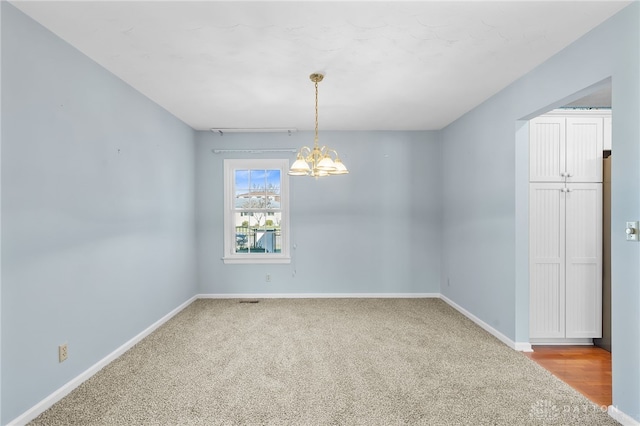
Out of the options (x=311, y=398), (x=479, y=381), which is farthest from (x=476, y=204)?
(x=311, y=398)

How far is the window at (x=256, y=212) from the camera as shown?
5027 mm

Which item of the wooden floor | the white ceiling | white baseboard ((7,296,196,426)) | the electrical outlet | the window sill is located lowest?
the wooden floor

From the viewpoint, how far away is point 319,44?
7.82 feet

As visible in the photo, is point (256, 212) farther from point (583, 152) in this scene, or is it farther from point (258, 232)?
point (583, 152)

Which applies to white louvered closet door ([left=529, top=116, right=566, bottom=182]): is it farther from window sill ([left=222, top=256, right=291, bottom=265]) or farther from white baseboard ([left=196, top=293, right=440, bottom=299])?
window sill ([left=222, top=256, right=291, bottom=265])

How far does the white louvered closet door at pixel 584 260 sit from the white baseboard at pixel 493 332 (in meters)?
0.55

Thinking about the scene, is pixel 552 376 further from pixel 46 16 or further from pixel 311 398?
pixel 46 16

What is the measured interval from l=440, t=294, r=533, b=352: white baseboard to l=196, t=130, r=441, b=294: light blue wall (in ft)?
2.37

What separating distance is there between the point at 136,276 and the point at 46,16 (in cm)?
235

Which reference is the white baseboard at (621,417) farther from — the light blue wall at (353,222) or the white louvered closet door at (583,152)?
the light blue wall at (353,222)

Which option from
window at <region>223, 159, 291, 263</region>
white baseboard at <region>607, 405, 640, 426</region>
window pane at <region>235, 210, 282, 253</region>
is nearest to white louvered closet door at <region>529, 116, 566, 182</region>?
white baseboard at <region>607, 405, 640, 426</region>

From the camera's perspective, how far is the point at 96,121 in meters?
2.72

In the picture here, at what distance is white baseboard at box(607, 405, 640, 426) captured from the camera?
1.94 meters

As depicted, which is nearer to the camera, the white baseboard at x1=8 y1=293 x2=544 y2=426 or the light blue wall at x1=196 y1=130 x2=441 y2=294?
the white baseboard at x1=8 y1=293 x2=544 y2=426
